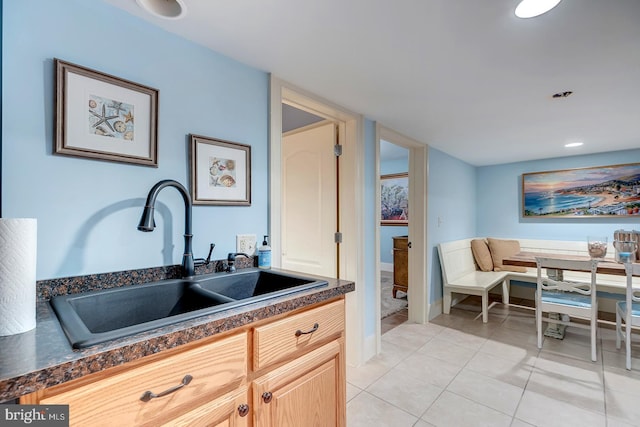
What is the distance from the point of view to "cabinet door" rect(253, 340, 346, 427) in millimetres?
935

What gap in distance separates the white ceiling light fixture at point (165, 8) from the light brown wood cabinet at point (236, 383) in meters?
1.23

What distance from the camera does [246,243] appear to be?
61.3 inches

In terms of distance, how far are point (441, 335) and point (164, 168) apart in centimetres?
290

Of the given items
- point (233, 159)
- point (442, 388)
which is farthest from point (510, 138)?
point (233, 159)

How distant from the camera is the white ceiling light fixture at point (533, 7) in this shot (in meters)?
1.11

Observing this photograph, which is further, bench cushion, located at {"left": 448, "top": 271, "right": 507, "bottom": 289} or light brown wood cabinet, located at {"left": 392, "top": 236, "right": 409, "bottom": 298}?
light brown wood cabinet, located at {"left": 392, "top": 236, "right": 409, "bottom": 298}

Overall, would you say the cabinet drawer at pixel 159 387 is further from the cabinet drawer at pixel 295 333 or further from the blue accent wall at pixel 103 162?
the blue accent wall at pixel 103 162

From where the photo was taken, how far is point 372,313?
2.50 m

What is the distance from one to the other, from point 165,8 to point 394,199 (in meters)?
5.15

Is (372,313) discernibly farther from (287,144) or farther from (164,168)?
(164,168)

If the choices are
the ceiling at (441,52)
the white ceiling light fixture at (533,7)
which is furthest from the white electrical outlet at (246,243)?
the white ceiling light fixture at (533,7)

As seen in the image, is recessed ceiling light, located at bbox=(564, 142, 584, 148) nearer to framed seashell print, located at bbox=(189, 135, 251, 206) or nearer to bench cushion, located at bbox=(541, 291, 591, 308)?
bench cushion, located at bbox=(541, 291, 591, 308)

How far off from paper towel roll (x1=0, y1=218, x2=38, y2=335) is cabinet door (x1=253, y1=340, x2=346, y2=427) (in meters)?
0.62

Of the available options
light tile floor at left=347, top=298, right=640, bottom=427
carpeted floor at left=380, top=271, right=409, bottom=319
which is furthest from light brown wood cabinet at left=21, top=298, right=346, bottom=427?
carpeted floor at left=380, top=271, right=409, bottom=319
